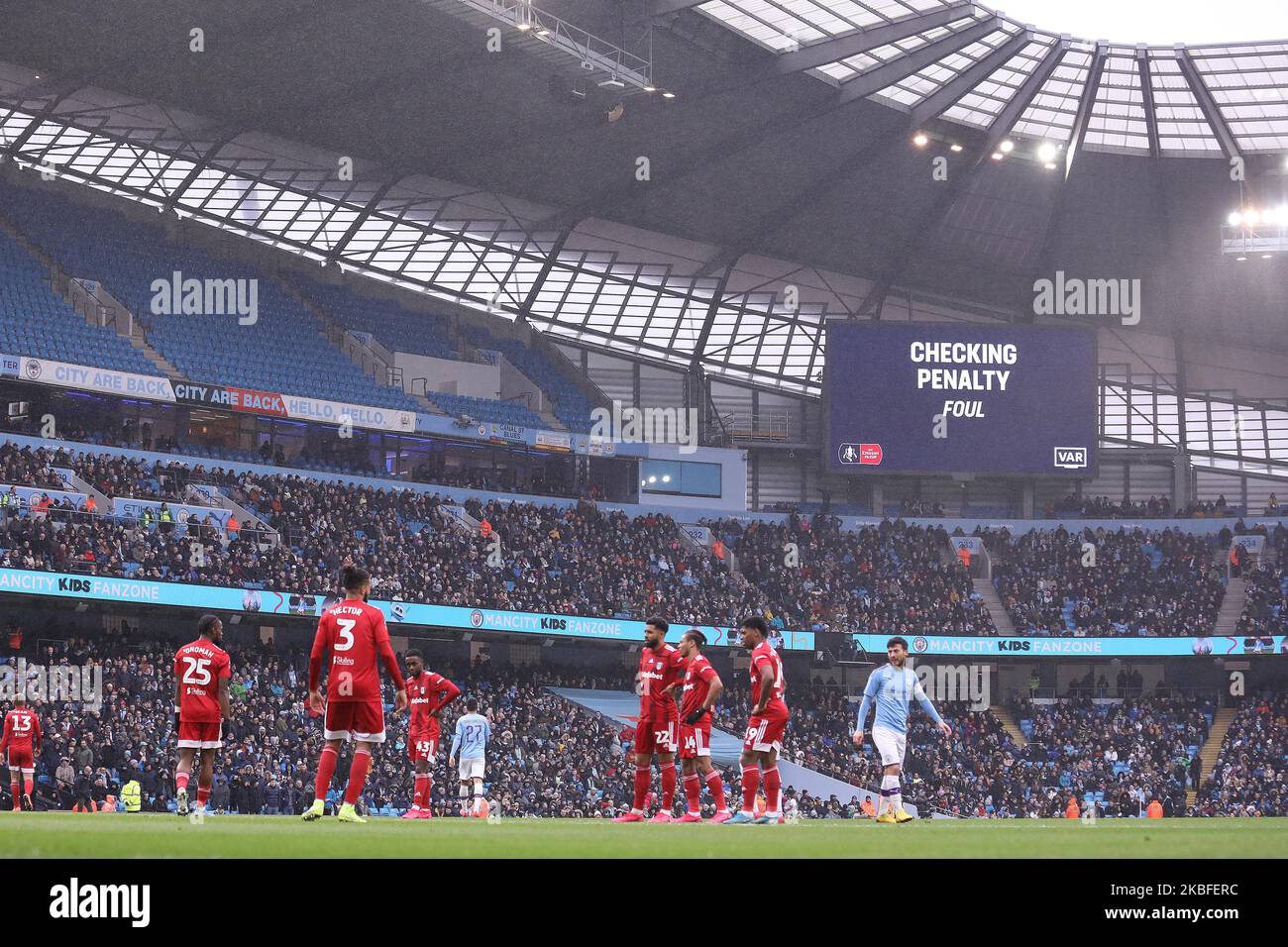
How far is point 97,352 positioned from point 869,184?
2769cm

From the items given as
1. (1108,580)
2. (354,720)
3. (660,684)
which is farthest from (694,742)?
(1108,580)

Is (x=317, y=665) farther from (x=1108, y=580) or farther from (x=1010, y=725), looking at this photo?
(x=1108, y=580)

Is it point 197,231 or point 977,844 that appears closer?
point 977,844

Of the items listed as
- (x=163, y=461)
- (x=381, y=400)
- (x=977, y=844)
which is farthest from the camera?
(x=381, y=400)

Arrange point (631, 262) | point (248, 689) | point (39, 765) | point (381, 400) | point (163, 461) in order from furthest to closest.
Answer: point (631, 262) → point (381, 400) → point (163, 461) → point (248, 689) → point (39, 765)

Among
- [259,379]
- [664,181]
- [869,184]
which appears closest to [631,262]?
[664,181]

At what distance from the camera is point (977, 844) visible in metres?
12.2

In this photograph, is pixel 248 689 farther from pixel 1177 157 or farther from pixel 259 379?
pixel 1177 157

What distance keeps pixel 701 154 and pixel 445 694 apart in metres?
35.1

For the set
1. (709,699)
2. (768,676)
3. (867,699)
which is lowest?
(867,699)

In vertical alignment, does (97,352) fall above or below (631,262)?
below

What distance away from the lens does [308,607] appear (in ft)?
136

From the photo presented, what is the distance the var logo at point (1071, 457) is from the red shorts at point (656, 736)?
141ft

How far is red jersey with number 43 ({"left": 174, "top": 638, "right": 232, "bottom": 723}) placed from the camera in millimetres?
16953
